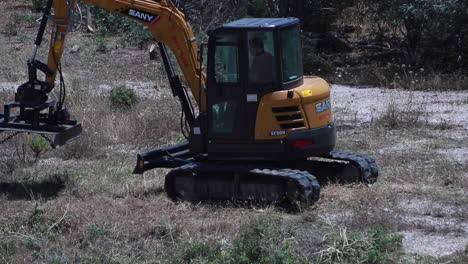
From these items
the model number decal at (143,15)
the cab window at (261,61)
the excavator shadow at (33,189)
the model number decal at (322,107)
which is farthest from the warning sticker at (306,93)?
the excavator shadow at (33,189)

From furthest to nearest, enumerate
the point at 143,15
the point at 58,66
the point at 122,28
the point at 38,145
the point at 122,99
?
the point at 122,28 → the point at 122,99 → the point at 38,145 → the point at 58,66 → the point at 143,15

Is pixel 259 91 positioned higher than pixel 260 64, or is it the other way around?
pixel 260 64

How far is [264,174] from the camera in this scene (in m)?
10.1

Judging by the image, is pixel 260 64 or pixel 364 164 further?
pixel 364 164

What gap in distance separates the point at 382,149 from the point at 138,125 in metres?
4.29

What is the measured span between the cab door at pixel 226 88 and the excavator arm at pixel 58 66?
0.37 metres

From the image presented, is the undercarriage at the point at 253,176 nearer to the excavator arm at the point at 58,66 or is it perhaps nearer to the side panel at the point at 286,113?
the side panel at the point at 286,113

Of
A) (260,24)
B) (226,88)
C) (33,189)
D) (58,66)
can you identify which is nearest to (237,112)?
(226,88)

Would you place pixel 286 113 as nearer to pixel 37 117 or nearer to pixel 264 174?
pixel 264 174

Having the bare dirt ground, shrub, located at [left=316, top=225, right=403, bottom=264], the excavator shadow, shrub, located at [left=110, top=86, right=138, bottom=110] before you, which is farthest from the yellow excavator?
shrub, located at [left=110, top=86, right=138, bottom=110]

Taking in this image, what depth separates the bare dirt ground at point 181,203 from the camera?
8766 mm

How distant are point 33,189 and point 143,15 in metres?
2.79

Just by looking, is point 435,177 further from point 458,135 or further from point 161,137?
point 161,137

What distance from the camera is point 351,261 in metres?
8.14
